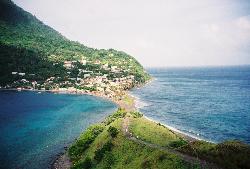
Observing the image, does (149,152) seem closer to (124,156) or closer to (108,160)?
(124,156)

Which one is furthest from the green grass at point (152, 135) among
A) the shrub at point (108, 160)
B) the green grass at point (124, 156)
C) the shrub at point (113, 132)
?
the shrub at point (108, 160)

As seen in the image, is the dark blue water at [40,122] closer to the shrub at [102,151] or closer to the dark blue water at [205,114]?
the shrub at [102,151]

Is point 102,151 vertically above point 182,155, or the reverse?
point 182,155

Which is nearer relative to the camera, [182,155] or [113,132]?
[182,155]

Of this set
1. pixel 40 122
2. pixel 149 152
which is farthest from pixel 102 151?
pixel 40 122

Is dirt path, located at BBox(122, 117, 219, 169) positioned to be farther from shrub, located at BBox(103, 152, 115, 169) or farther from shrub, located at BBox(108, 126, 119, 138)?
shrub, located at BBox(103, 152, 115, 169)

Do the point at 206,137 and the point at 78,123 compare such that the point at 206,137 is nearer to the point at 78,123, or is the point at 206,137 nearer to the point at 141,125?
the point at 141,125

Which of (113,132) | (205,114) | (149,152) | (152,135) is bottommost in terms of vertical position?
(205,114)

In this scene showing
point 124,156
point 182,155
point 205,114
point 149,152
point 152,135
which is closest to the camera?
point 182,155
